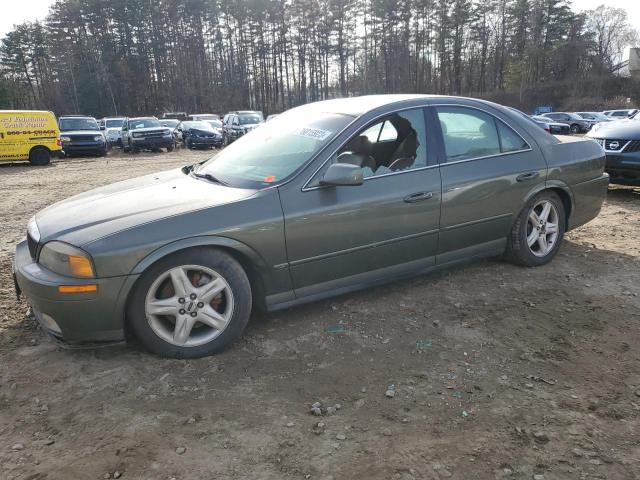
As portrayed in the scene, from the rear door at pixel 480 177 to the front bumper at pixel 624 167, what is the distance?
3.62m

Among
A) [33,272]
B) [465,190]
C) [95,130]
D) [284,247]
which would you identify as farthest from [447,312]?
[95,130]

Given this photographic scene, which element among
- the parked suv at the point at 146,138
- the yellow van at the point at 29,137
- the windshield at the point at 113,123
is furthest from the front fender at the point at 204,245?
the windshield at the point at 113,123

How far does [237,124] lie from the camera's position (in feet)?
83.4

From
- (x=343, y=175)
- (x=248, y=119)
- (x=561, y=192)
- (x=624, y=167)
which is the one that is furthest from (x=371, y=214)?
(x=248, y=119)

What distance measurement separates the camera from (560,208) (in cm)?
455

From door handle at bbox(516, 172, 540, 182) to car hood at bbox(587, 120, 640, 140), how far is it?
3.94 m

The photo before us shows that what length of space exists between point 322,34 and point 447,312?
2343 inches

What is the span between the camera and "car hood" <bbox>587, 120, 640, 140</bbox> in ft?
23.4

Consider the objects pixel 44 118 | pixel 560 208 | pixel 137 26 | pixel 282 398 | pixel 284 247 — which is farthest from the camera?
pixel 137 26

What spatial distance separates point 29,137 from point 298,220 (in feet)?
53.2

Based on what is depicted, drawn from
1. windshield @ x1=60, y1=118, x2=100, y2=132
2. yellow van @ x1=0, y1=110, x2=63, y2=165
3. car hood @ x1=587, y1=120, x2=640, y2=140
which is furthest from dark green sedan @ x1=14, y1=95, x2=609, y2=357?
windshield @ x1=60, y1=118, x2=100, y2=132

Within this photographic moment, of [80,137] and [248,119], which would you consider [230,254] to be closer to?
[80,137]

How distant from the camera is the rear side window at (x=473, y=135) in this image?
3.90m

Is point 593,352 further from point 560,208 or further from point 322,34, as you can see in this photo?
point 322,34
